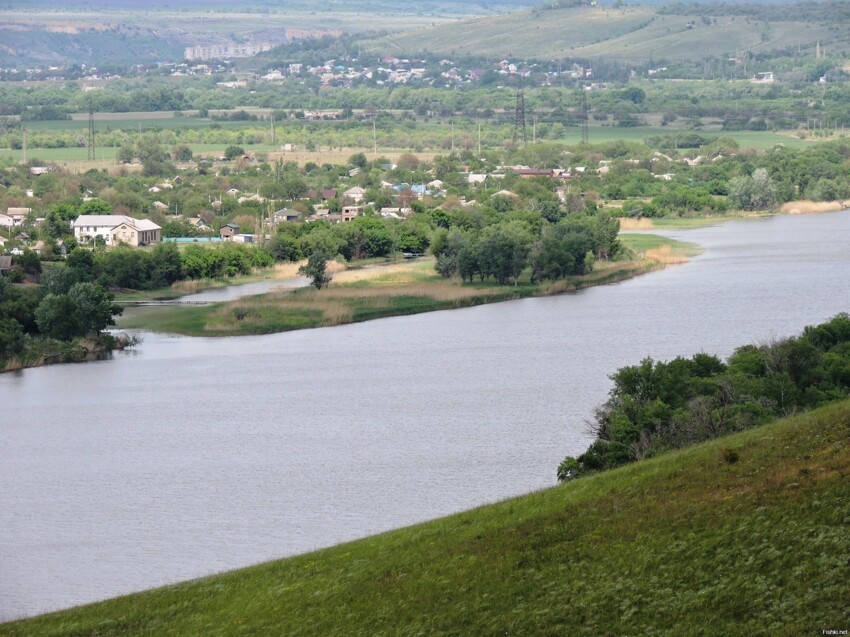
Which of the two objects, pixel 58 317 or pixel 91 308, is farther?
pixel 91 308

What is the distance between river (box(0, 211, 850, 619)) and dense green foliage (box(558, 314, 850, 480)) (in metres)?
1.10

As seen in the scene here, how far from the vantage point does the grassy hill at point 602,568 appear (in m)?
9.84

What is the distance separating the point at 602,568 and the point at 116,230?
111 feet

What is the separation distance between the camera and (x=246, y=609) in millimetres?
12039

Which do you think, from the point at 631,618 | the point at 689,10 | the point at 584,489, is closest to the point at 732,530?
the point at 631,618

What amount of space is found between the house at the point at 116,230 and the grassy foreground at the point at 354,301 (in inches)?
298

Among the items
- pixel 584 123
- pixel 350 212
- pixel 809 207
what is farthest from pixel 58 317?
pixel 584 123

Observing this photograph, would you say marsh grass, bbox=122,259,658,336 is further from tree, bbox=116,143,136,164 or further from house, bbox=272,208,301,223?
tree, bbox=116,143,136,164

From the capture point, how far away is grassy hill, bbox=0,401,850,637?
984 cm

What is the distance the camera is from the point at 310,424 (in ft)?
73.5

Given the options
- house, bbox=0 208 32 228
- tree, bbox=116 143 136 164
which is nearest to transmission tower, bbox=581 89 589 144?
tree, bbox=116 143 136 164

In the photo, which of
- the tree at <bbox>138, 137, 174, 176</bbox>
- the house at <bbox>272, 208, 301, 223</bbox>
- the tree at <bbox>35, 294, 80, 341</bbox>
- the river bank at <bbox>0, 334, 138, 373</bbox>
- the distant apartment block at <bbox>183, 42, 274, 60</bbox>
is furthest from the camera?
the distant apartment block at <bbox>183, 42, 274, 60</bbox>

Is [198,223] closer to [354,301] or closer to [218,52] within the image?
[354,301]

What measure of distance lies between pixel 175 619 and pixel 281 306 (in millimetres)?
20769
